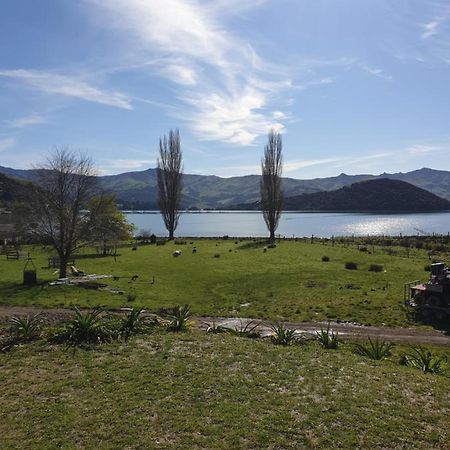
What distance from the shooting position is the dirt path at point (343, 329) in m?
21.2

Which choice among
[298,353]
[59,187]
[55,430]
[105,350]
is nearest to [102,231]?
[59,187]

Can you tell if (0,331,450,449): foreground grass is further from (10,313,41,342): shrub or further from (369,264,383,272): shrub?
(369,264,383,272): shrub

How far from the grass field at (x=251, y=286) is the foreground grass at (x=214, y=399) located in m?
10.9

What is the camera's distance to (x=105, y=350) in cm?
1565

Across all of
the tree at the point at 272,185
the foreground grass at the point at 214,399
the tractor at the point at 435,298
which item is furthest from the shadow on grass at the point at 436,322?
the tree at the point at 272,185

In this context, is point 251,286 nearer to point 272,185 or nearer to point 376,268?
point 376,268

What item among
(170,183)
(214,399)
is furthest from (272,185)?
(214,399)

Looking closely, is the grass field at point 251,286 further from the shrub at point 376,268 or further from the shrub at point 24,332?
the shrub at point 24,332

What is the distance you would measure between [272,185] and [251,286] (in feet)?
Result: 167

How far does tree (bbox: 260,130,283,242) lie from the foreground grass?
66.1 metres

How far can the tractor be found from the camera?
80.8 feet

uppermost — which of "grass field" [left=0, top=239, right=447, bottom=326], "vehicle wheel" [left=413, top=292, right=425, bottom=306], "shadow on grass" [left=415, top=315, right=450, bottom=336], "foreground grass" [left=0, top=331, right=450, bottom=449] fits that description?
"foreground grass" [left=0, top=331, right=450, bottom=449]

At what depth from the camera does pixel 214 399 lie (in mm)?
11281

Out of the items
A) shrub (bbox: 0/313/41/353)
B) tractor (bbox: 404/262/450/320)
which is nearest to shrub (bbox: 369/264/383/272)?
tractor (bbox: 404/262/450/320)
